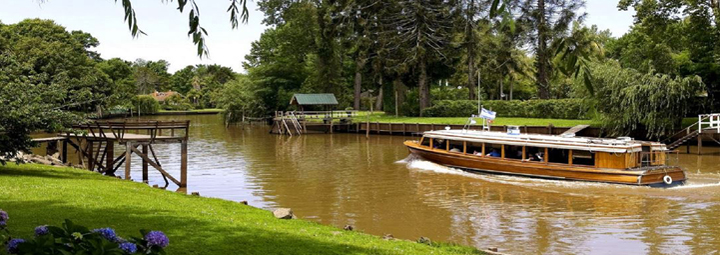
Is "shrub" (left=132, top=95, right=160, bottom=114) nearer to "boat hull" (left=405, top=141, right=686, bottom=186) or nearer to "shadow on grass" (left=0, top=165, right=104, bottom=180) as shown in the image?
"boat hull" (left=405, top=141, right=686, bottom=186)

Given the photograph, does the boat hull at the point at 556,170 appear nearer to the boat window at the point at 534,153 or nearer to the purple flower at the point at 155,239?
the boat window at the point at 534,153

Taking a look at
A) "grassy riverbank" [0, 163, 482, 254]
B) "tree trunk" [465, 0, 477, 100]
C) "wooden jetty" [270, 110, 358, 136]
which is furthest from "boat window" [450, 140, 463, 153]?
"tree trunk" [465, 0, 477, 100]

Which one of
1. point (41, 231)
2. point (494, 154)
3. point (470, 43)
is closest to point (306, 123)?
point (470, 43)

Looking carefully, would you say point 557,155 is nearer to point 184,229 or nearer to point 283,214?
point 283,214

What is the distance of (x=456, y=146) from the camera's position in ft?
94.6

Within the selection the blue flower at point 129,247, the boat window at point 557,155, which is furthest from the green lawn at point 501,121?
the blue flower at point 129,247

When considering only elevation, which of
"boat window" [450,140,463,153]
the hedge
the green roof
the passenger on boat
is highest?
the green roof

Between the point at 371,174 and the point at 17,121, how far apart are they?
49.8ft

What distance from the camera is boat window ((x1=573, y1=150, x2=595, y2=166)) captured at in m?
23.7

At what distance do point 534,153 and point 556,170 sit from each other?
187 centimetres

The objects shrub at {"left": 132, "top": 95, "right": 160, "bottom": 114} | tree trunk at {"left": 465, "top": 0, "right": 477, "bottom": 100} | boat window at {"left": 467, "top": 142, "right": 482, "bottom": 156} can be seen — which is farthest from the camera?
shrub at {"left": 132, "top": 95, "right": 160, "bottom": 114}

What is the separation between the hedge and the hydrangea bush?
41878 millimetres

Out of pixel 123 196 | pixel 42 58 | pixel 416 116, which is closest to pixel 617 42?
pixel 416 116

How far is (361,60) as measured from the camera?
61250 millimetres
